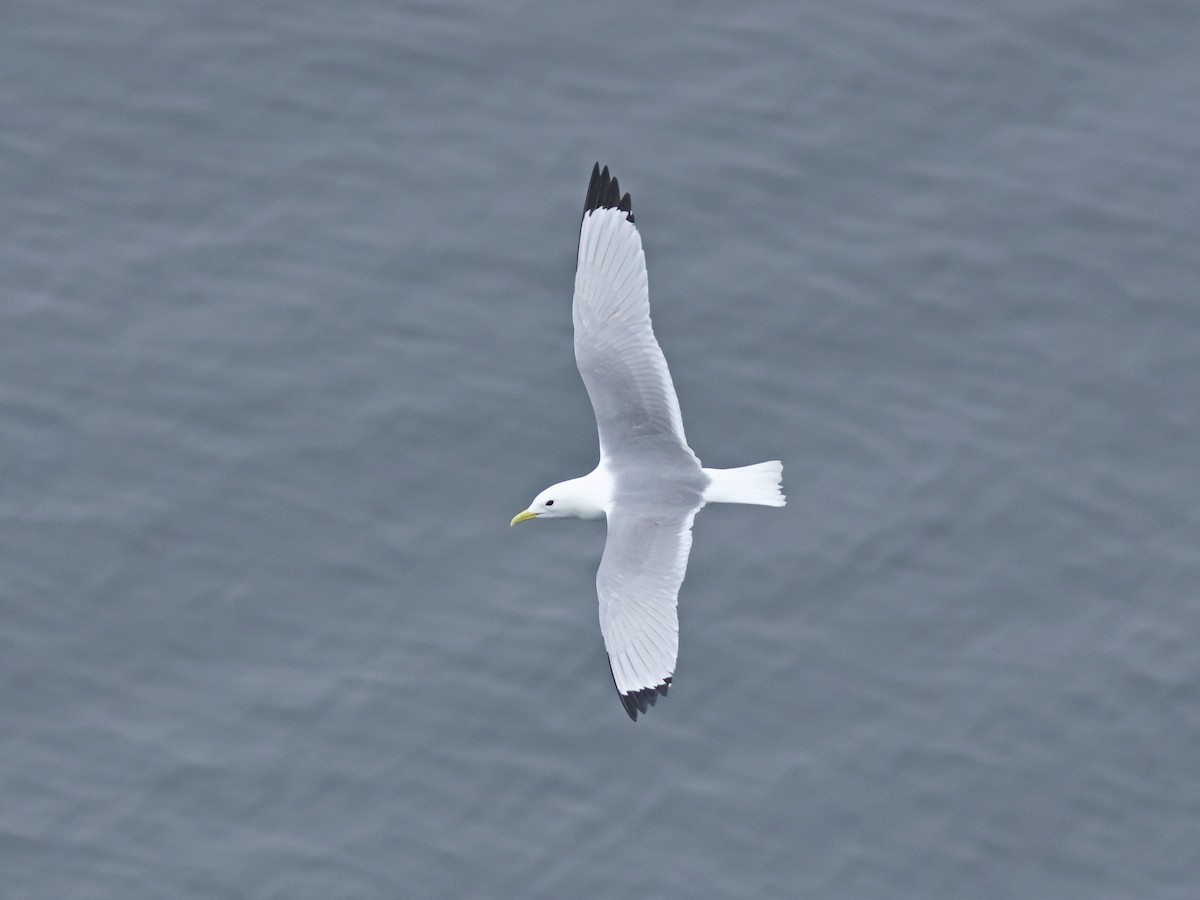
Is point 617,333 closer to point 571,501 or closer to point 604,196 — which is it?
point 604,196

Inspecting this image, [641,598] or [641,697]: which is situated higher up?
[641,598]

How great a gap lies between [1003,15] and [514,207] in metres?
5.42

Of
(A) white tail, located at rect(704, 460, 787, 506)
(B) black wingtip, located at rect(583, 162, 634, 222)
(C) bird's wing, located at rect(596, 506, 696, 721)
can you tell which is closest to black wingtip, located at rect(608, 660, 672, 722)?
(C) bird's wing, located at rect(596, 506, 696, 721)

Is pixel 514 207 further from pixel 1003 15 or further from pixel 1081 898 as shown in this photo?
pixel 1081 898

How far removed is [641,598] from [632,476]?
1.11m

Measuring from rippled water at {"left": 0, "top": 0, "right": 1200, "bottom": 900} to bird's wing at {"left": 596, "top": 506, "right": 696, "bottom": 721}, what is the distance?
3.13 metres

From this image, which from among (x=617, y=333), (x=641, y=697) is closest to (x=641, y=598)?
(x=641, y=697)

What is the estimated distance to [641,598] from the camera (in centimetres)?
1780

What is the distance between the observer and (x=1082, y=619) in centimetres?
2175

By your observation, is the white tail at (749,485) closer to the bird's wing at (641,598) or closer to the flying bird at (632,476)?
the flying bird at (632,476)

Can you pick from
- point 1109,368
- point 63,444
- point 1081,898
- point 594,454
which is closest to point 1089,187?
point 1109,368

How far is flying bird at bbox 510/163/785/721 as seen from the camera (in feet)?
58.1

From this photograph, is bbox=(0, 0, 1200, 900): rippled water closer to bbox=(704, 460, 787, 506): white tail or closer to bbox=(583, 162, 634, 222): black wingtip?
bbox=(704, 460, 787, 506): white tail

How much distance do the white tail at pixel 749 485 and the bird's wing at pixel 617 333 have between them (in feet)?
1.98
